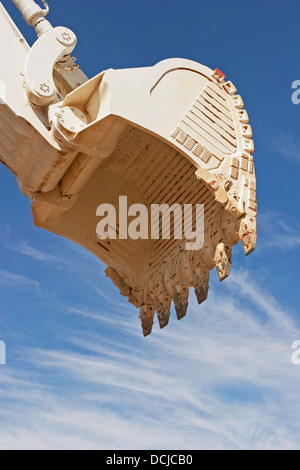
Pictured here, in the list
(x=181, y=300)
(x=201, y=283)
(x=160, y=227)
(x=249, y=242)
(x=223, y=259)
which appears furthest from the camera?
(x=160, y=227)

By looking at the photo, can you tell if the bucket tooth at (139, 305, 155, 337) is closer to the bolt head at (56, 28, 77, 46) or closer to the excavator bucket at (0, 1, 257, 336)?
the excavator bucket at (0, 1, 257, 336)

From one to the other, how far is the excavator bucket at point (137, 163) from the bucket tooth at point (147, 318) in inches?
0.9

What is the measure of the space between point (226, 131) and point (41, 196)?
3648 mm

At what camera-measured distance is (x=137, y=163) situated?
14992mm

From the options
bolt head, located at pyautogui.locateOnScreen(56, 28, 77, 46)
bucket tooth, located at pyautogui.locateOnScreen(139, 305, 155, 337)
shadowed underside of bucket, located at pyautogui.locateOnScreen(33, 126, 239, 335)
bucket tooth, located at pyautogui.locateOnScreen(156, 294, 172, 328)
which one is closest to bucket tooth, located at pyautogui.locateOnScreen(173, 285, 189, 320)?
shadowed underside of bucket, located at pyautogui.locateOnScreen(33, 126, 239, 335)

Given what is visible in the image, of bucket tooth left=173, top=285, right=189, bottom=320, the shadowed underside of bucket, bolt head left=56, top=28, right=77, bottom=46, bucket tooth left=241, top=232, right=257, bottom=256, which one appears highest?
bolt head left=56, top=28, right=77, bottom=46

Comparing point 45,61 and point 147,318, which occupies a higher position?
point 45,61

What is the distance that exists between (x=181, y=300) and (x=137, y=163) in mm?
2914

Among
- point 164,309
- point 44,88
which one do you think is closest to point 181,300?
point 164,309

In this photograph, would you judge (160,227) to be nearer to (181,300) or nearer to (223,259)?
(181,300)

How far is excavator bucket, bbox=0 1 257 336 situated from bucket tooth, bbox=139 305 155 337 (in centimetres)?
2

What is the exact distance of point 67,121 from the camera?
12461 mm

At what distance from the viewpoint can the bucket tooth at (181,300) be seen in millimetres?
14422

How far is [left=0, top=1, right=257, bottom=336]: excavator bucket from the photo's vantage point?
12.5m
